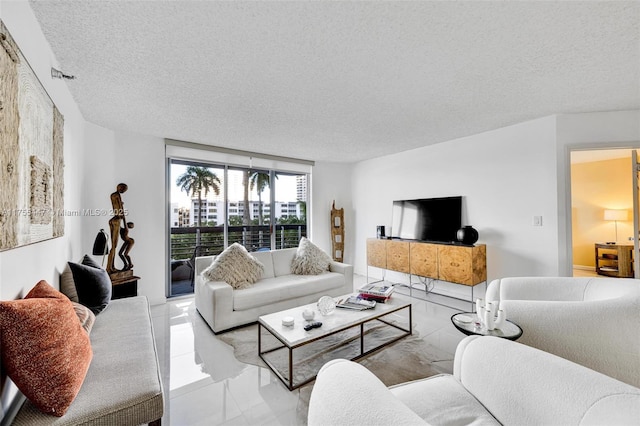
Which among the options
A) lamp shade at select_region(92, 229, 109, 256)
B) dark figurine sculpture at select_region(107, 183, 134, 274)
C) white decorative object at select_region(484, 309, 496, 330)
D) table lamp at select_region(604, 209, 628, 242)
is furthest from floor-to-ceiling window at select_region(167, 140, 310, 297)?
table lamp at select_region(604, 209, 628, 242)

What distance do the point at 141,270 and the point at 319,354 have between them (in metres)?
2.74

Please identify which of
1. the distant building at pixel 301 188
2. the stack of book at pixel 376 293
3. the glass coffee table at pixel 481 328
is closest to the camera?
the glass coffee table at pixel 481 328

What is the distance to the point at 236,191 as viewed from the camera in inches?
179

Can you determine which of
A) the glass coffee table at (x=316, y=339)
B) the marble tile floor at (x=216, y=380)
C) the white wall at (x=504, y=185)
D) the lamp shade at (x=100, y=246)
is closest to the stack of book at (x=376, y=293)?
the glass coffee table at (x=316, y=339)

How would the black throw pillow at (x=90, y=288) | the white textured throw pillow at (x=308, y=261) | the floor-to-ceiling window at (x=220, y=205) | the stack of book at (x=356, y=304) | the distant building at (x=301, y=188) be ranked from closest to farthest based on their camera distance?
the black throw pillow at (x=90, y=288), the stack of book at (x=356, y=304), the white textured throw pillow at (x=308, y=261), the floor-to-ceiling window at (x=220, y=205), the distant building at (x=301, y=188)

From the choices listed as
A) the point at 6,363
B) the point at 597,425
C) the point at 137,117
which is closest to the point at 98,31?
the point at 137,117

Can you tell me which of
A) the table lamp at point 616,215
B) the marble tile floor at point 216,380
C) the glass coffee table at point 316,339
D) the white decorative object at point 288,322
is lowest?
the marble tile floor at point 216,380

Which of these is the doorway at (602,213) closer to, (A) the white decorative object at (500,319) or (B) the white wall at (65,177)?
(A) the white decorative object at (500,319)

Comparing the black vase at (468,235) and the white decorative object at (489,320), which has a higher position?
the black vase at (468,235)

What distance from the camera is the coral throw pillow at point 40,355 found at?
3.30 ft

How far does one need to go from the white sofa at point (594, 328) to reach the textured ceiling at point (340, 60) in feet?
5.28

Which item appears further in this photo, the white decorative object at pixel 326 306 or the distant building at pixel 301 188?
the distant building at pixel 301 188

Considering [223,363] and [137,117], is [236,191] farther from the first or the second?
[223,363]

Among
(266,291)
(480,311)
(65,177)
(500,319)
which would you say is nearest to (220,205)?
(266,291)
